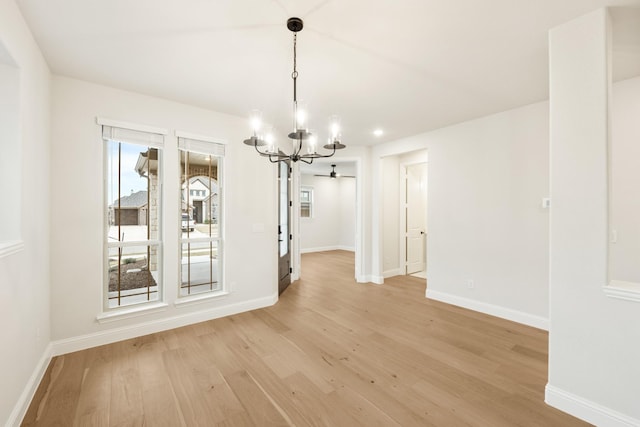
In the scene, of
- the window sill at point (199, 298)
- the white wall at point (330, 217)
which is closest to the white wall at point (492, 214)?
the window sill at point (199, 298)

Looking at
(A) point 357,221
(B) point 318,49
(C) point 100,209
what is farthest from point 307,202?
(B) point 318,49

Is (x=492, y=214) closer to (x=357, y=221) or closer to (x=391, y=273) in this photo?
(x=357, y=221)

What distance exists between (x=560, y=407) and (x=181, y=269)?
151 inches

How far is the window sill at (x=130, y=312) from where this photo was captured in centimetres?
287

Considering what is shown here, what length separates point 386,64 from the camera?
2455mm

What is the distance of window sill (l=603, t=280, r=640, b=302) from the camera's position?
66.5 inches

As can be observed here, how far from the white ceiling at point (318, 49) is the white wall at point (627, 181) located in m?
0.28

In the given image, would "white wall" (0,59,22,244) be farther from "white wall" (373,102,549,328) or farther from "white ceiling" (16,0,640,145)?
"white wall" (373,102,549,328)

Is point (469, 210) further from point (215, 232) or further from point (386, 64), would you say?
point (215, 232)

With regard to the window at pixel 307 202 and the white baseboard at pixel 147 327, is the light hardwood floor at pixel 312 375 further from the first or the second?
the window at pixel 307 202

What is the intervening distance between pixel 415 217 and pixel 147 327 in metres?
5.29

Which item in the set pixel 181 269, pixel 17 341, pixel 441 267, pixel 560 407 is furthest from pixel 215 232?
pixel 560 407

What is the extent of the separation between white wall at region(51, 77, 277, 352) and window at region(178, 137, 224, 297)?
13cm

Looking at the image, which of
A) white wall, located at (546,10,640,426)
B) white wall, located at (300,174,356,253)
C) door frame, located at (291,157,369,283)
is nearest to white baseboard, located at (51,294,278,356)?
door frame, located at (291,157,369,283)
